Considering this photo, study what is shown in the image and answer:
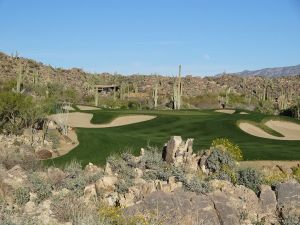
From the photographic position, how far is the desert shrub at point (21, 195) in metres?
11.5

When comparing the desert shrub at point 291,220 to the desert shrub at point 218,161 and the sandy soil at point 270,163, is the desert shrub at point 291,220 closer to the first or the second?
the desert shrub at point 218,161

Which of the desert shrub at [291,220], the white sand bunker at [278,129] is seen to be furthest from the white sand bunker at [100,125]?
the desert shrub at [291,220]

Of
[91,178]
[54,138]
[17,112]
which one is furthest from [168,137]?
[91,178]

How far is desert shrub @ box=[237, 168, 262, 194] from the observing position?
1425 cm

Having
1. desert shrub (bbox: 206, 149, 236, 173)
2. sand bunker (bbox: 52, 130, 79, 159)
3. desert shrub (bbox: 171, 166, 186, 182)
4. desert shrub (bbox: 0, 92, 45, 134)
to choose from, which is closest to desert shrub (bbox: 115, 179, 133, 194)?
desert shrub (bbox: 171, 166, 186, 182)

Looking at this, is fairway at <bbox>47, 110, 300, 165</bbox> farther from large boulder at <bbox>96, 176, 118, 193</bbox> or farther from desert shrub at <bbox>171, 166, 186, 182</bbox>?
large boulder at <bbox>96, 176, 118, 193</bbox>

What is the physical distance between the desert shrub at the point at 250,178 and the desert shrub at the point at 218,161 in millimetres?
1343

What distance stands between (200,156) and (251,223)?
22.3ft

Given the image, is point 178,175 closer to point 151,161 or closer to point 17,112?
point 151,161

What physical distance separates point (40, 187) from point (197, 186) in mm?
4005

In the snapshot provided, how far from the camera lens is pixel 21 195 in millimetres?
11680

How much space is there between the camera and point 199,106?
8106 cm

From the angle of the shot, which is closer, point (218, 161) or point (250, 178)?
point (250, 178)

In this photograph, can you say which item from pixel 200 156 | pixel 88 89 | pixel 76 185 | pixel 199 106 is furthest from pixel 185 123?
pixel 88 89
